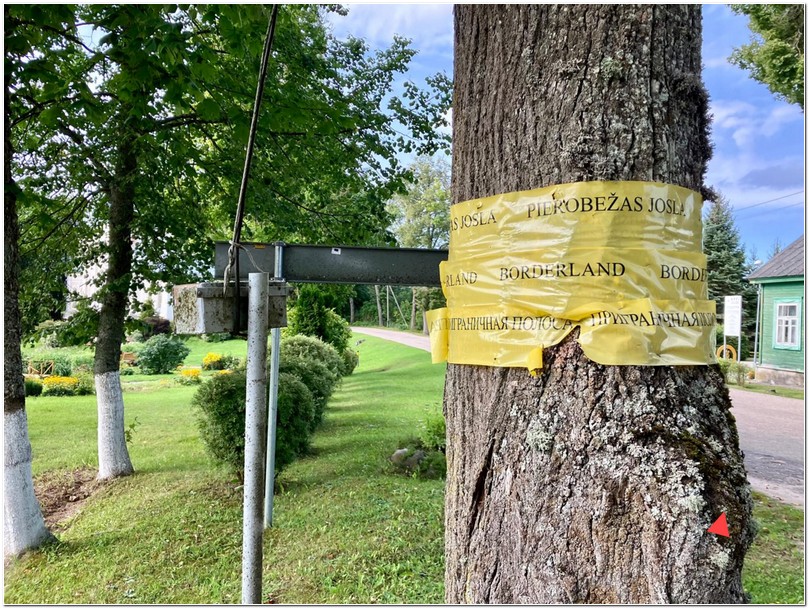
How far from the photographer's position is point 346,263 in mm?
3652

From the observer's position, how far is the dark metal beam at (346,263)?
3100mm

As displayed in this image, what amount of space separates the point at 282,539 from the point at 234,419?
150cm

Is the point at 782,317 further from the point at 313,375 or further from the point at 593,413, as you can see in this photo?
the point at 593,413

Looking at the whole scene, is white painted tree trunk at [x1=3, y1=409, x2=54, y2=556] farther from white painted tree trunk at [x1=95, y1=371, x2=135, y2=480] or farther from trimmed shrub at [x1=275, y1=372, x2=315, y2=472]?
trimmed shrub at [x1=275, y1=372, x2=315, y2=472]

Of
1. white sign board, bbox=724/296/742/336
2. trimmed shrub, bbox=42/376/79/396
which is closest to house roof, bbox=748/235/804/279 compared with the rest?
white sign board, bbox=724/296/742/336

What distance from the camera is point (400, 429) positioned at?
9086mm

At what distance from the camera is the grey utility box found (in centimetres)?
151

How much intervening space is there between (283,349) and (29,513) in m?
4.95

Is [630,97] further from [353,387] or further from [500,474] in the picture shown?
[353,387]

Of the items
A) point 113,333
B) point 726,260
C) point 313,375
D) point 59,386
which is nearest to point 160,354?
point 59,386

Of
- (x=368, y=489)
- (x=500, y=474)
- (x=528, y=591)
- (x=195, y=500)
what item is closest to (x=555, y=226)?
(x=500, y=474)

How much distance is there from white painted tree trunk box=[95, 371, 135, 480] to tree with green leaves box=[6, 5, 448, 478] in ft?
0.05

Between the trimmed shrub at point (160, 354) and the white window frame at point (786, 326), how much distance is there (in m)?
20.6

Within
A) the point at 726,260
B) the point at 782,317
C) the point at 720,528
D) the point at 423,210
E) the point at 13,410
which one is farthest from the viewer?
the point at 423,210
